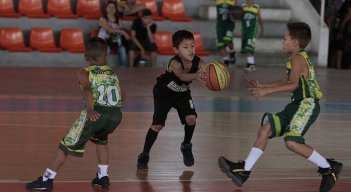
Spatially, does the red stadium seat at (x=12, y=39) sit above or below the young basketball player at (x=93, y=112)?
below

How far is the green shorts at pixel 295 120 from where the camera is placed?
824cm

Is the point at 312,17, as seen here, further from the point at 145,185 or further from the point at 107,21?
the point at 145,185

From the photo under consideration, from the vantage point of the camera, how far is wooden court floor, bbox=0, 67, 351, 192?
875 cm

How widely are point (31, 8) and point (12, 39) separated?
1.25m

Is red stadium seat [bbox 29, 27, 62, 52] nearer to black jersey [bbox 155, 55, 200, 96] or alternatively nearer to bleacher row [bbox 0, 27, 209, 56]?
bleacher row [bbox 0, 27, 209, 56]

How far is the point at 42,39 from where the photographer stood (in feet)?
66.7

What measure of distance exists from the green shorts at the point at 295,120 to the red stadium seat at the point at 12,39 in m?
12.5

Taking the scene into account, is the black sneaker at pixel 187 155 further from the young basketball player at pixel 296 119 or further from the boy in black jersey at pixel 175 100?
the young basketball player at pixel 296 119

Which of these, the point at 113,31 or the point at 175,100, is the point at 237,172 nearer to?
the point at 175,100

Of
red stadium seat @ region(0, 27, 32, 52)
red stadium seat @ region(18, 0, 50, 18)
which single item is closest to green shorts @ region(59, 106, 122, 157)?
red stadium seat @ region(0, 27, 32, 52)

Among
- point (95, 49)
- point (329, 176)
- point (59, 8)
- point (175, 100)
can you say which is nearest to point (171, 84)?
point (175, 100)

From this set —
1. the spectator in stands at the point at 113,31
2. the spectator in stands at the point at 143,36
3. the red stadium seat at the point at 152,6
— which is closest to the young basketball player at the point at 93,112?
the spectator in stands at the point at 113,31

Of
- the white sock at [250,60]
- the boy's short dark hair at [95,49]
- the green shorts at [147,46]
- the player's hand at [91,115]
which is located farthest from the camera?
the white sock at [250,60]

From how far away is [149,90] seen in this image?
16516 mm
